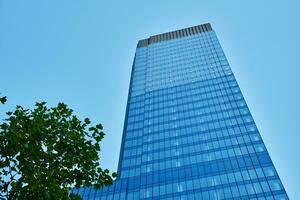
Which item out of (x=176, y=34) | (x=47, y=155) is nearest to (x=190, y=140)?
(x=47, y=155)

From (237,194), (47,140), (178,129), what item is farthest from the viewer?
(178,129)

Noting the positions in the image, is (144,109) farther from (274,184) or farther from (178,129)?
(274,184)

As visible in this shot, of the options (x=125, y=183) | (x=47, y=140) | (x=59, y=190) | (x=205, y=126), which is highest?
(x=205, y=126)

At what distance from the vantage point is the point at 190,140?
256 ft

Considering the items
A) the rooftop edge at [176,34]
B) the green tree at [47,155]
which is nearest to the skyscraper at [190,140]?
the rooftop edge at [176,34]

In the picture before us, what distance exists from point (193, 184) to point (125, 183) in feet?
48.4

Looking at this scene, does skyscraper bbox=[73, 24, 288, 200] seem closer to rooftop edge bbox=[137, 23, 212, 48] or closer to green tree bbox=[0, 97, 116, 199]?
rooftop edge bbox=[137, 23, 212, 48]

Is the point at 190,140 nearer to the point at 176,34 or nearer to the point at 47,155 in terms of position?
the point at 47,155

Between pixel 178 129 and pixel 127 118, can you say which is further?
pixel 127 118

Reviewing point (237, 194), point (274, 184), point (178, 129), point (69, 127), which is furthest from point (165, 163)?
point (69, 127)

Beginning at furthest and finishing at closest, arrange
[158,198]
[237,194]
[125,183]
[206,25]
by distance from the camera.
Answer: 1. [206,25]
2. [125,183]
3. [158,198]
4. [237,194]

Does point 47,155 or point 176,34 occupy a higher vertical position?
point 176,34

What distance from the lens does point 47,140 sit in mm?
15359

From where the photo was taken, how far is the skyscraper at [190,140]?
63812 mm
